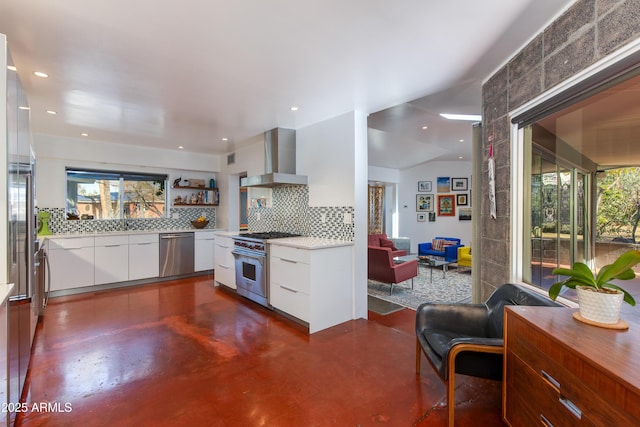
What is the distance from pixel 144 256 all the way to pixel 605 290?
18.7 ft

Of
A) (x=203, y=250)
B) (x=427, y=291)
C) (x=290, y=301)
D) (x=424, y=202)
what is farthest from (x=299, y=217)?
(x=424, y=202)

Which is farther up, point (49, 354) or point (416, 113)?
point (416, 113)

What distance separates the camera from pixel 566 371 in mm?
1152

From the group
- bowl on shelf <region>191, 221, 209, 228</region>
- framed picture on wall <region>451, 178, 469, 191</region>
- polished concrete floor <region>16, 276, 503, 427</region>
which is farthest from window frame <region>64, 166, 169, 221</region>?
framed picture on wall <region>451, 178, 469, 191</region>

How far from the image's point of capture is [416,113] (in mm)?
4133

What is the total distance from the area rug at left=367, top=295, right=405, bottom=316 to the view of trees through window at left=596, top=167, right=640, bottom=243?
2445mm

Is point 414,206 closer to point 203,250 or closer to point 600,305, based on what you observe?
point 203,250

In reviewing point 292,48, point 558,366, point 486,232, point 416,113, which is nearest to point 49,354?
point 292,48

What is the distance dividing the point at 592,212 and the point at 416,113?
274 cm

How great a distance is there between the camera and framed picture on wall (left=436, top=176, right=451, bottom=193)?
8.37 metres

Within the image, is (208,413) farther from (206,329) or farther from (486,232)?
(486,232)

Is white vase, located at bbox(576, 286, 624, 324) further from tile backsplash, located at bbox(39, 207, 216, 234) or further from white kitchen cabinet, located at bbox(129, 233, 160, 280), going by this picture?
tile backsplash, located at bbox(39, 207, 216, 234)

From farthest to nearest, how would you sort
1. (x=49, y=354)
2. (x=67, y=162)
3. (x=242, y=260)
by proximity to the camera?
(x=67, y=162) < (x=242, y=260) < (x=49, y=354)

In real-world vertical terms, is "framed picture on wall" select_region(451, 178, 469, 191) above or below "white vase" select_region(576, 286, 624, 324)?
above
